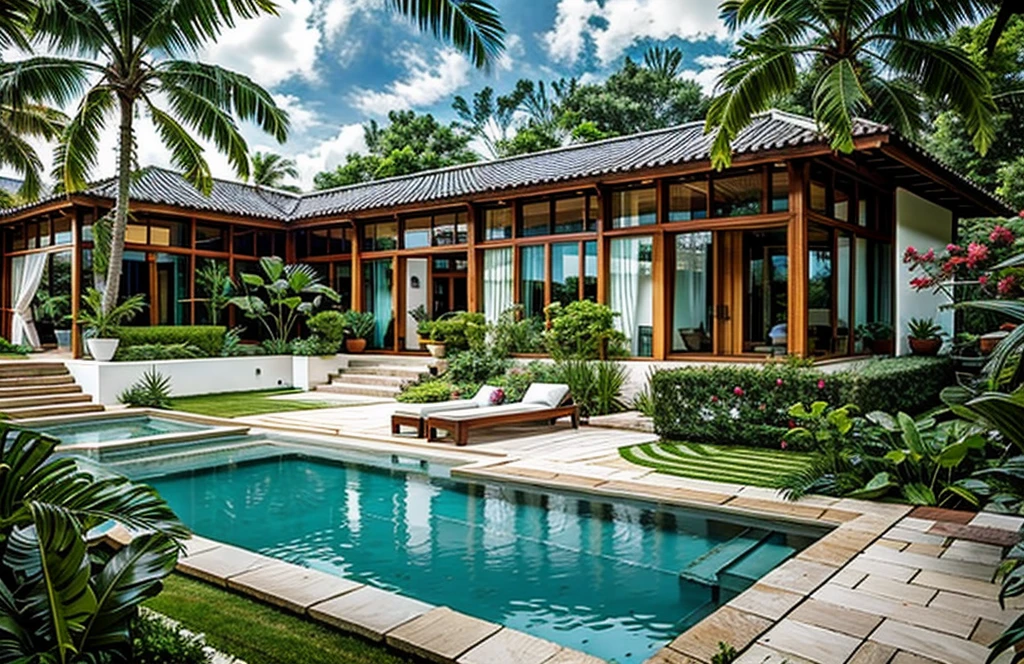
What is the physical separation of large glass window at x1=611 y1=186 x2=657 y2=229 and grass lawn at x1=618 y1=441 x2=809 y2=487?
5452 mm

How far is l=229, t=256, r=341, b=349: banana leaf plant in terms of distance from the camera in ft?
55.5

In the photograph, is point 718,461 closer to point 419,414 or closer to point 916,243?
point 419,414

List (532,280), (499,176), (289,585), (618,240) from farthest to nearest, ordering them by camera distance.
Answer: (499,176)
(532,280)
(618,240)
(289,585)

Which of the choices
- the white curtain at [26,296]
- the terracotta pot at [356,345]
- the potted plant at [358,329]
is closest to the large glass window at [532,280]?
the potted plant at [358,329]

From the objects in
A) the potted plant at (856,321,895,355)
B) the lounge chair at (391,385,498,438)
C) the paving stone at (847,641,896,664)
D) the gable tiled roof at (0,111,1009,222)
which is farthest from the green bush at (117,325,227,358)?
the paving stone at (847,641,896,664)

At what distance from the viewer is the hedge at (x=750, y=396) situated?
8.56 metres

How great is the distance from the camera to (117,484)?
288 centimetres

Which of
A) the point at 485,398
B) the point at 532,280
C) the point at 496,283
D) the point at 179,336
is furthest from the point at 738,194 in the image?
the point at 179,336

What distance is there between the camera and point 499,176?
57.7ft

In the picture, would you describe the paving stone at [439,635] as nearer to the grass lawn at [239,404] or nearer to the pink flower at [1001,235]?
the grass lawn at [239,404]

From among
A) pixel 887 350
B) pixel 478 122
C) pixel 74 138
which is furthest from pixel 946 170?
pixel 478 122

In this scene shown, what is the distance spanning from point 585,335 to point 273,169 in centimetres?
2658

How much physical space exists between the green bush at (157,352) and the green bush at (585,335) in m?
8.04

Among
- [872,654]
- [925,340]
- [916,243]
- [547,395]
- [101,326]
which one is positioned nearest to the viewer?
[872,654]
